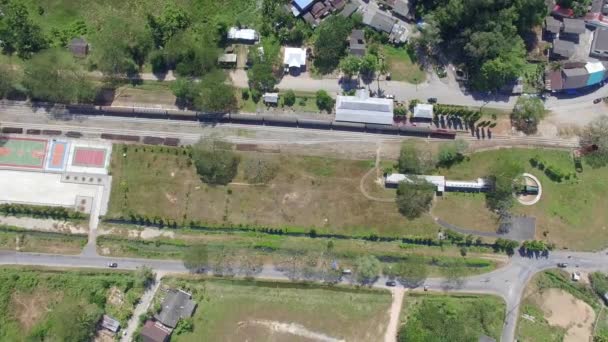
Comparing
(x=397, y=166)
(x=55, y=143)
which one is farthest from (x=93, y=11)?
(x=397, y=166)

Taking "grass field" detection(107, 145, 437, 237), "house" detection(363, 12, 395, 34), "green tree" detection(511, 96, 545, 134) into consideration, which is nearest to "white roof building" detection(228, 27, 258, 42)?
"house" detection(363, 12, 395, 34)

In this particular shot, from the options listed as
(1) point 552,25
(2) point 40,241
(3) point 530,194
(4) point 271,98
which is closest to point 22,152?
(2) point 40,241

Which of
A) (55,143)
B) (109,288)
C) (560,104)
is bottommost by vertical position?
(109,288)

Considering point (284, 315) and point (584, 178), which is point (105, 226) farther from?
point (584, 178)

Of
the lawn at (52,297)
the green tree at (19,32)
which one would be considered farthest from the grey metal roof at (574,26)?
the green tree at (19,32)

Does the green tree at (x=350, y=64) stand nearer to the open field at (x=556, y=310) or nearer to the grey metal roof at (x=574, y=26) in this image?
the grey metal roof at (x=574, y=26)

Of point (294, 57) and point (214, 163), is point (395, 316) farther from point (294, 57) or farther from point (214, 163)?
point (294, 57)

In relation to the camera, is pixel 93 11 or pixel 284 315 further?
pixel 93 11

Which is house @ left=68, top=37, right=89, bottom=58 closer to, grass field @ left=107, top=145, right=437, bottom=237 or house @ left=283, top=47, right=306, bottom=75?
grass field @ left=107, top=145, right=437, bottom=237
